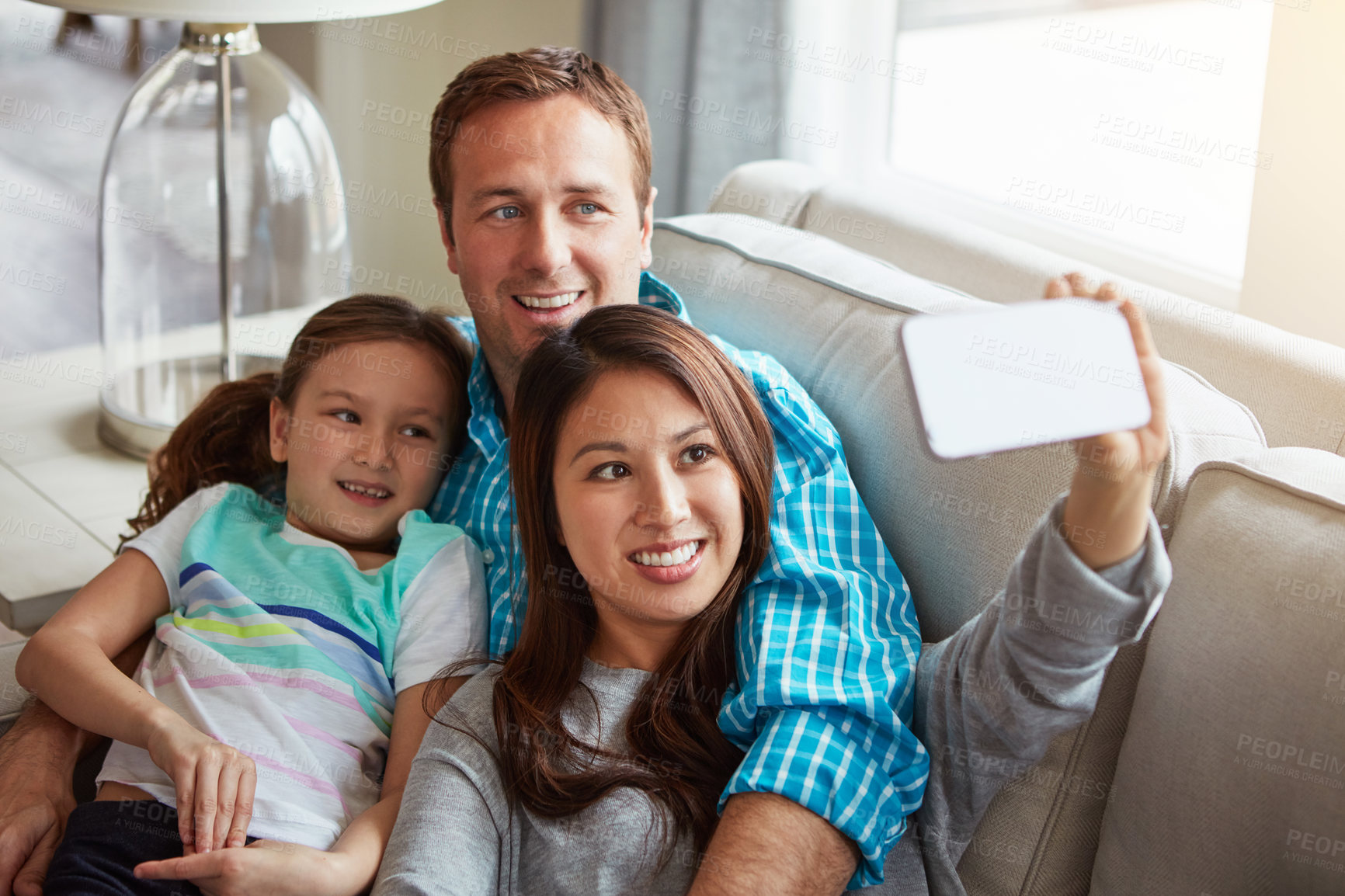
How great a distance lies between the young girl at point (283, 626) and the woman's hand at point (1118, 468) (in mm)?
660

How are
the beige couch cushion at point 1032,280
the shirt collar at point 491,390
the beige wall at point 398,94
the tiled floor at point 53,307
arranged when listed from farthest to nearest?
the beige wall at point 398,94 < the tiled floor at point 53,307 < the shirt collar at point 491,390 < the beige couch cushion at point 1032,280

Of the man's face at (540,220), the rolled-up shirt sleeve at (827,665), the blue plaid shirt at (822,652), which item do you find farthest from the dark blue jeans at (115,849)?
the man's face at (540,220)

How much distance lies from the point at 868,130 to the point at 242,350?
1282 mm

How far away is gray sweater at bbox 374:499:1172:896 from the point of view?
2.67 ft

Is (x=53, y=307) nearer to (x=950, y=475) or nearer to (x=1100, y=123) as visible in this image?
(x=1100, y=123)

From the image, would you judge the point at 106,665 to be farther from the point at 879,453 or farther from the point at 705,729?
the point at 879,453

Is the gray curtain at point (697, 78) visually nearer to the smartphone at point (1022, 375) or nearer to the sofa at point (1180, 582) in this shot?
the sofa at point (1180, 582)

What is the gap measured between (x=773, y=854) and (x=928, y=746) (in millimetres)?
176

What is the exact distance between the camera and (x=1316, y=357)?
111 centimetres

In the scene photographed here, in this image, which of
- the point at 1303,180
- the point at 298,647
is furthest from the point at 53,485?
the point at 1303,180

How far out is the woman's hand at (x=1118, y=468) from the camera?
29.7 inches

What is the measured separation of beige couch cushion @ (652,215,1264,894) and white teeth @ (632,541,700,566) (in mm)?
220

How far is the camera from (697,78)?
2303 mm

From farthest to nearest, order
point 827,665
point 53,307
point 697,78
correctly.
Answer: point 53,307, point 697,78, point 827,665
